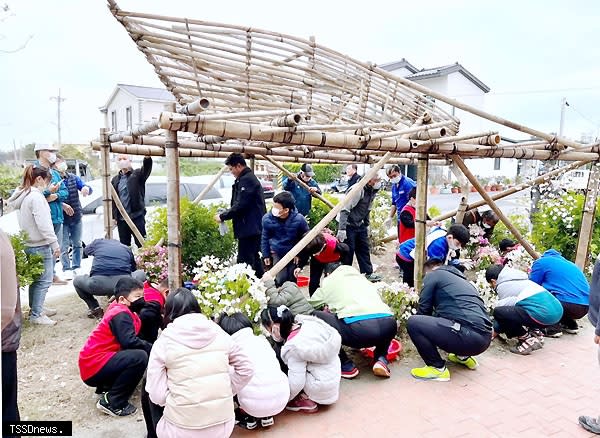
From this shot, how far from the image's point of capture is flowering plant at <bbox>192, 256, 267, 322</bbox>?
3.67m

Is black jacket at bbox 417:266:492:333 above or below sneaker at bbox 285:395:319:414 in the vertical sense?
above

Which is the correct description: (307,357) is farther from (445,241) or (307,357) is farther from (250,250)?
(250,250)

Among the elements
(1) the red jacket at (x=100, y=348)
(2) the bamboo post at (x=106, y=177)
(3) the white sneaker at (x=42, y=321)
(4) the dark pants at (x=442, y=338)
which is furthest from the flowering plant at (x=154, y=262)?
(4) the dark pants at (x=442, y=338)

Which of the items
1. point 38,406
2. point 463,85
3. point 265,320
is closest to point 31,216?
point 38,406

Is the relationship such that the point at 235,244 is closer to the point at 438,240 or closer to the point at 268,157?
the point at 268,157

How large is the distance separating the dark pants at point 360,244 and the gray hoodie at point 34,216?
12.8 ft

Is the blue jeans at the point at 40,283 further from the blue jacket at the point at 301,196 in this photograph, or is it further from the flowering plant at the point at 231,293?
the blue jacket at the point at 301,196

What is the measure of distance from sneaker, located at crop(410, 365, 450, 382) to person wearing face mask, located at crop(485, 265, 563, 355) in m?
1.10

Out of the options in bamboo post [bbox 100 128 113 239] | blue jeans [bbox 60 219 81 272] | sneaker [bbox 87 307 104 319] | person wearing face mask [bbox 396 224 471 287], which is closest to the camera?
person wearing face mask [bbox 396 224 471 287]

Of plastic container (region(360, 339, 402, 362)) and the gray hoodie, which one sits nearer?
plastic container (region(360, 339, 402, 362))

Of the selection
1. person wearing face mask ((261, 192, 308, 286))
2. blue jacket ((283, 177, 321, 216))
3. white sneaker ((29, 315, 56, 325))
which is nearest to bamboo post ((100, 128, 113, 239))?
white sneaker ((29, 315, 56, 325))

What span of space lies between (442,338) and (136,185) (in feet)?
15.5

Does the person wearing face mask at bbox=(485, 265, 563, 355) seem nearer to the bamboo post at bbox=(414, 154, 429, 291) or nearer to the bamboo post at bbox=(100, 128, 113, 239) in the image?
the bamboo post at bbox=(414, 154, 429, 291)

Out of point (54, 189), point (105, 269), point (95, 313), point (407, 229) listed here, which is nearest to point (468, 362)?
point (407, 229)
